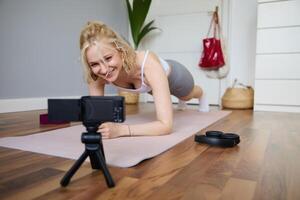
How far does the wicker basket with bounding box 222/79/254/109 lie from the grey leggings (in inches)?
35.2

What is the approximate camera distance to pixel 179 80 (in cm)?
155

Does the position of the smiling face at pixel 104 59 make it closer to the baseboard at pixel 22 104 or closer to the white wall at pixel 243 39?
the baseboard at pixel 22 104

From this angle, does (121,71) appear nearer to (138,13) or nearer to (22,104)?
(22,104)

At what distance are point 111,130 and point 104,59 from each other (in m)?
0.25

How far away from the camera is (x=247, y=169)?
684mm

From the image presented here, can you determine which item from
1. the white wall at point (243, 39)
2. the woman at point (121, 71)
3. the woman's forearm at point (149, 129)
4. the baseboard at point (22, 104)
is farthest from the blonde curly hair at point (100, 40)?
the white wall at point (243, 39)

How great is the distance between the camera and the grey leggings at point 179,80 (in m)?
1.52

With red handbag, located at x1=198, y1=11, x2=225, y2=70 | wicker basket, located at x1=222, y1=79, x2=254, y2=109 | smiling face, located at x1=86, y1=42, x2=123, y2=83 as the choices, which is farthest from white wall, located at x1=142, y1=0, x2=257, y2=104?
smiling face, located at x1=86, y1=42, x2=123, y2=83

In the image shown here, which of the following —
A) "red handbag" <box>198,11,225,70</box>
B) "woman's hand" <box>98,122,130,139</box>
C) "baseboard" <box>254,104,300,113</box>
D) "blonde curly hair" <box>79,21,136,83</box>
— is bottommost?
"baseboard" <box>254,104,300,113</box>

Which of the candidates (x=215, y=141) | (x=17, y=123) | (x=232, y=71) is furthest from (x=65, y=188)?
(x=232, y=71)

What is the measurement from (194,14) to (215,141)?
2.33m

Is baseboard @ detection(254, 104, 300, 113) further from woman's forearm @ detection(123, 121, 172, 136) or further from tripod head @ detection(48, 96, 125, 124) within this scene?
tripod head @ detection(48, 96, 125, 124)

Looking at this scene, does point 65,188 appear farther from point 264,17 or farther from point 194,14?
point 194,14

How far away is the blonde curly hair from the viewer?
873mm
